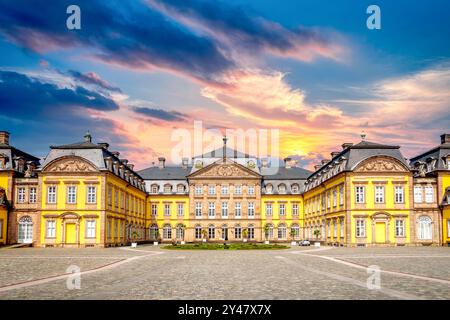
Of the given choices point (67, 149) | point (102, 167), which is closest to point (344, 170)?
point (102, 167)

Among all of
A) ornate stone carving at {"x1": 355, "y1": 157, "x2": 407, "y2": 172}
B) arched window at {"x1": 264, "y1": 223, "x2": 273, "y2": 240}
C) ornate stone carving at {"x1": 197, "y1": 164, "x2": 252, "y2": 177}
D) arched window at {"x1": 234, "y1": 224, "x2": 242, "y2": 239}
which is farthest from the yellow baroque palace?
arched window at {"x1": 234, "y1": 224, "x2": 242, "y2": 239}

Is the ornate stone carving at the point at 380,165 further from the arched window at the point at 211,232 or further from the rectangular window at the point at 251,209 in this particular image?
the arched window at the point at 211,232

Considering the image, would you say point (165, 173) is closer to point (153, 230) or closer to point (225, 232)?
point (153, 230)

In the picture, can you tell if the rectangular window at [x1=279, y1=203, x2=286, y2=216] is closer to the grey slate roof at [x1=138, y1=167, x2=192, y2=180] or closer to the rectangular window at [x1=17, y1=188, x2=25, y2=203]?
the grey slate roof at [x1=138, y1=167, x2=192, y2=180]

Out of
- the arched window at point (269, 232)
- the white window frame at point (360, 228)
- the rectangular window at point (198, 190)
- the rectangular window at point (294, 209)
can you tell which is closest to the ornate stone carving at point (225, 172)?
the rectangular window at point (198, 190)

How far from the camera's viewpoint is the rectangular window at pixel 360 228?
177 ft

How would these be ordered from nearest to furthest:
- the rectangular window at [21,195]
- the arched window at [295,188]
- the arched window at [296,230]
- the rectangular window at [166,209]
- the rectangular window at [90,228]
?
the rectangular window at [90,228]
the rectangular window at [21,195]
the arched window at [296,230]
the rectangular window at [166,209]
the arched window at [295,188]

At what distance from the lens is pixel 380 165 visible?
54281mm

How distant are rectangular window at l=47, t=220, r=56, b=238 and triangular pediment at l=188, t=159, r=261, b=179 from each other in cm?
2745

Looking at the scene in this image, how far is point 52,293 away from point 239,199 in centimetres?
6445

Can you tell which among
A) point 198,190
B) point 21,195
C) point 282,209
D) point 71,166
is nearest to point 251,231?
point 282,209

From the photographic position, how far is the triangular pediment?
77750mm

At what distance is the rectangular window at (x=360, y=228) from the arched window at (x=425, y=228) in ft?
23.1
